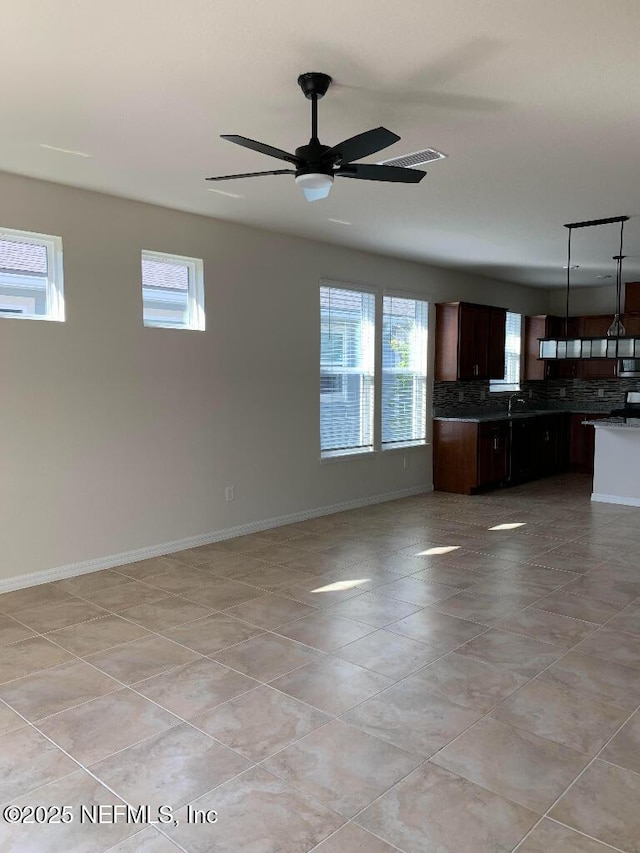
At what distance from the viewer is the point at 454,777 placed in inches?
94.5

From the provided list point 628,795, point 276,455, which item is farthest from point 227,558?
point 628,795

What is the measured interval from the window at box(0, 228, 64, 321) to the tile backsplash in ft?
16.2

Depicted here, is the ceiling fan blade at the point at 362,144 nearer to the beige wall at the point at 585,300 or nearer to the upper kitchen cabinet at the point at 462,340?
the upper kitchen cabinet at the point at 462,340

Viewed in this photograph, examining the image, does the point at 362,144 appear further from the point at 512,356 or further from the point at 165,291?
the point at 512,356

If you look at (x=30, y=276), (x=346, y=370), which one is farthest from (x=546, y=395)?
(x=30, y=276)

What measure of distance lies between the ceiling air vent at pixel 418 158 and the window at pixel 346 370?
2.69m

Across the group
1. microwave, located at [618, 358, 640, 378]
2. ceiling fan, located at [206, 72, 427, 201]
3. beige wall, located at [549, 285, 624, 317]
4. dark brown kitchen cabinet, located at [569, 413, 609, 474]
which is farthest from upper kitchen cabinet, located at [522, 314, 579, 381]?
ceiling fan, located at [206, 72, 427, 201]

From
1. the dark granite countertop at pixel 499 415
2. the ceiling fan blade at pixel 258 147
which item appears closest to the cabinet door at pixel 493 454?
the dark granite countertop at pixel 499 415

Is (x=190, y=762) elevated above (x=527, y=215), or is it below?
below

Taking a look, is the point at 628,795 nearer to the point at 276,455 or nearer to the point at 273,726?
the point at 273,726

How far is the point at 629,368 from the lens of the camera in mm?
9258

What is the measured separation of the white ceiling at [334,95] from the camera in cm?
240

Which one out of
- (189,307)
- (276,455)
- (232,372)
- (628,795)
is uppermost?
(189,307)

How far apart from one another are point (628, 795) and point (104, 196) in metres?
4.68
